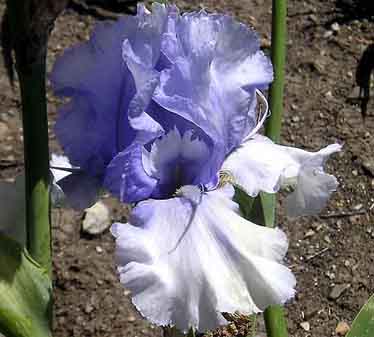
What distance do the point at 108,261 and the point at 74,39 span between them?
1.98ft

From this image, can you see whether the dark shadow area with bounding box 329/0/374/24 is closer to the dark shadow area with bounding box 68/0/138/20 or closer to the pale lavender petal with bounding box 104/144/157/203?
the dark shadow area with bounding box 68/0/138/20

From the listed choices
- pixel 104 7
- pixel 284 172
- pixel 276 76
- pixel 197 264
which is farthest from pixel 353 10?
pixel 197 264

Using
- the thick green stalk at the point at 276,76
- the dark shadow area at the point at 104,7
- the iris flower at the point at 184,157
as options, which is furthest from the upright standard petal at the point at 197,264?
the dark shadow area at the point at 104,7

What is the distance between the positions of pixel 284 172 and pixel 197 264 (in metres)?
0.11

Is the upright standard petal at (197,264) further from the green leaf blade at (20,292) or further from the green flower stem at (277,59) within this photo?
the green flower stem at (277,59)

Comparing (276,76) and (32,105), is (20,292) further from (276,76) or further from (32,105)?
(276,76)

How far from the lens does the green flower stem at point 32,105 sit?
0.48 m

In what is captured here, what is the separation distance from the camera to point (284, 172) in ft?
1.92

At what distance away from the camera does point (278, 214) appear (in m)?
1.52

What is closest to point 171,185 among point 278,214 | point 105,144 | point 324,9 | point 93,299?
point 105,144

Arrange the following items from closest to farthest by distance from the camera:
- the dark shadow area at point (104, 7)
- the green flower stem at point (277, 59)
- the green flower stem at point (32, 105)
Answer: the green flower stem at point (32, 105) < the green flower stem at point (277, 59) < the dark shadow area at point (104, 7)

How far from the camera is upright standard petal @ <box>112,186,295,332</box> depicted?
1.64ft

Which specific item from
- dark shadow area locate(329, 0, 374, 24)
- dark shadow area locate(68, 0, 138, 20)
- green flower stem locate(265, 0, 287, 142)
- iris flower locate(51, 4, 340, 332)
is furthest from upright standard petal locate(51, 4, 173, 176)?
dark shadow area locate(329, 0, 374, 24)

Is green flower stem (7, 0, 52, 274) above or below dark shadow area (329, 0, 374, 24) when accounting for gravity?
above
